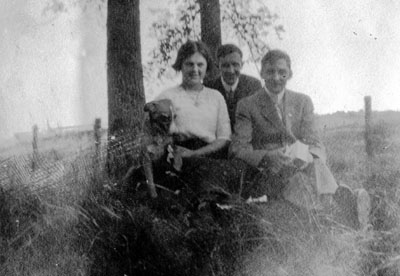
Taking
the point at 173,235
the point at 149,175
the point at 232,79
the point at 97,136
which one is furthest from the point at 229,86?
the point at 173,235

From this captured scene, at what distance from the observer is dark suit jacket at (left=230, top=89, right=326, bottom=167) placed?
3.16 m

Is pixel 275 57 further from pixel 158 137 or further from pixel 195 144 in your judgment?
pixel 158 137

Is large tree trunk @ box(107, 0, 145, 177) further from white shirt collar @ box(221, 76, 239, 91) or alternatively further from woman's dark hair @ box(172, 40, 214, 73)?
white shirt collar @ box(221, 76, 239, 91)

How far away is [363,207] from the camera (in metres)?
3.10

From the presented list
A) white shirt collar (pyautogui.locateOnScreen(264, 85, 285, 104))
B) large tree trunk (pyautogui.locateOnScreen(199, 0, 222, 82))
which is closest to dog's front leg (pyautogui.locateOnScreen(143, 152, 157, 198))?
white shirt collar (pyautogui.locateOnScreen(264, 85, 285, 104))

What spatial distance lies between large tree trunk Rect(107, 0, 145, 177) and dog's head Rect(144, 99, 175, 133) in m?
0.47

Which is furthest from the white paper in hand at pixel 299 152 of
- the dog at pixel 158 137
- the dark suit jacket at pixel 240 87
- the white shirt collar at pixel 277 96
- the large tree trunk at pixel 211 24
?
the large tree trunk at pixel 211 24

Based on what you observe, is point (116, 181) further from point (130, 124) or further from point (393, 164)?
point (393, 164)

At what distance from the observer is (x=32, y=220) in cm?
328

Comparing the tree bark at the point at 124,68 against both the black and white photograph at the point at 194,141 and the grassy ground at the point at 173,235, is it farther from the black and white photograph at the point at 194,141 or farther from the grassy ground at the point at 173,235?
the grassy ground at the point at 173,235

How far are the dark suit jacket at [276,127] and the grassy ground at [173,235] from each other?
1.44ft

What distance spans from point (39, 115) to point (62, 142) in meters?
0.29

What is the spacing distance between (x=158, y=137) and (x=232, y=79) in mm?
815

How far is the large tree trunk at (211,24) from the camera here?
3.70 meters
